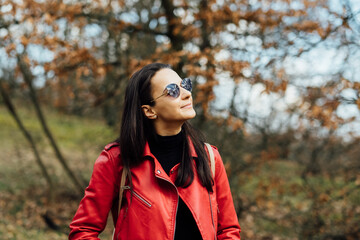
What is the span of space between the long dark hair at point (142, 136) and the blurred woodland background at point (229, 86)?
10.2ft

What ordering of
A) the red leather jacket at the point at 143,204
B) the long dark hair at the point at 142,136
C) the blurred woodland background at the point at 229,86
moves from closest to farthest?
the red leather jacket at the point at 143,204, the long dark hair at the point at 142,136, the blurred woodland background at the point at 229,86

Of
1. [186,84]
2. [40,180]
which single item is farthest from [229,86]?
[40,180]

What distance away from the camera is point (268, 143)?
8.02 metres

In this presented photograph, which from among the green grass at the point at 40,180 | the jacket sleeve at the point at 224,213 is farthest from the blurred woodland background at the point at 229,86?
the jacket sleeve at the point at 224,213

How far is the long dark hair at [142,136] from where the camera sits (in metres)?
2.07

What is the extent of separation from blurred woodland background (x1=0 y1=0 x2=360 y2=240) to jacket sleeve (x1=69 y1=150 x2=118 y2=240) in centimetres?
357

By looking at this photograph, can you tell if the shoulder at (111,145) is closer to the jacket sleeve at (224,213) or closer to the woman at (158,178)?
the woman at (158,178)

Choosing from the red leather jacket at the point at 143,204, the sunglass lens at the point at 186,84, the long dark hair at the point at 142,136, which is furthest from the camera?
the sunglass lens at the point at 186,84

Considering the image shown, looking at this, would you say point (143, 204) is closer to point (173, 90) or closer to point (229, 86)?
point (173, 90)

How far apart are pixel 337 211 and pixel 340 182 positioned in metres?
0.61

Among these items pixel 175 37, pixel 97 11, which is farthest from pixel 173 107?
pixel 97 11

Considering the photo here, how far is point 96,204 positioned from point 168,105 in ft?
2.25

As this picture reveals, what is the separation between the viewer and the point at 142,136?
2.15m

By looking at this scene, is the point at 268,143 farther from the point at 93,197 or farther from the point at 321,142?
the point at 93,197
